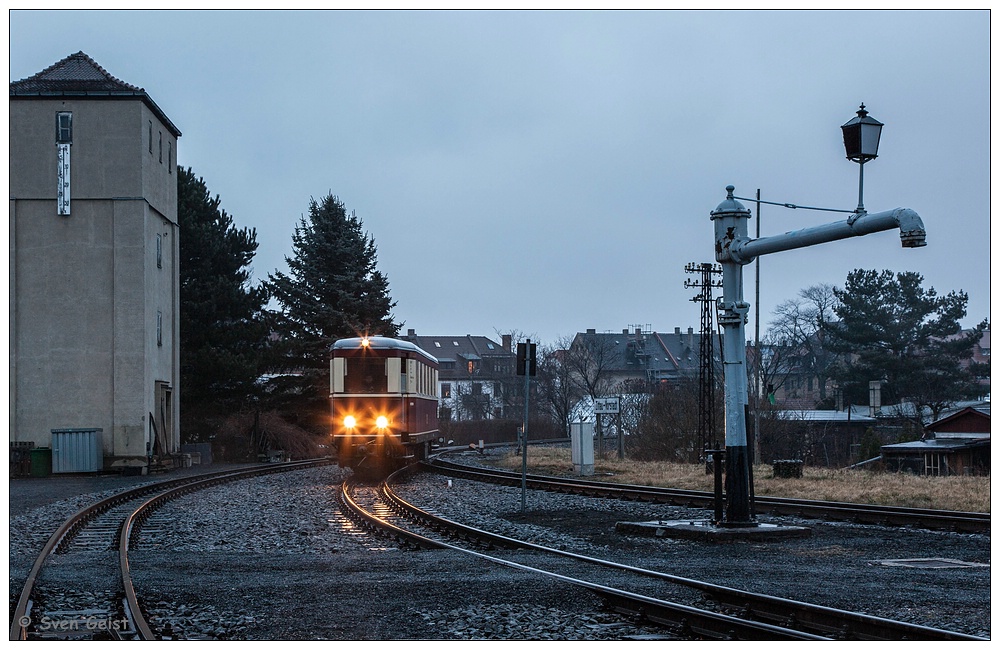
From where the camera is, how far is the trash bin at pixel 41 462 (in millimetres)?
32375

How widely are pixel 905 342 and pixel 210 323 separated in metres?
34.7

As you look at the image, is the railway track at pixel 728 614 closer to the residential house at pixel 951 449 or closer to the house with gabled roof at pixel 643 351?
the residential house at pixel 951 449

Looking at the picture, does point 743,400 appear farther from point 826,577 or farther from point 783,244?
point 826,577

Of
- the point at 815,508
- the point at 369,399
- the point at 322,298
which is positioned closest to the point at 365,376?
the point at 369,399

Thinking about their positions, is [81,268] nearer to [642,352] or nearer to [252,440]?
[252,440]

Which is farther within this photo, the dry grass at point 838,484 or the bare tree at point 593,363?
the bare tree at point 593,363

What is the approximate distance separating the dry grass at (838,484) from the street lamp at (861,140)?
7.33m

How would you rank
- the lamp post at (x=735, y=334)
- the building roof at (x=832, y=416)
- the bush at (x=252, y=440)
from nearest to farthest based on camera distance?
the lamp post at (x=735, y=334) → the bush at (x=252, y=440) → the building roof at (x=832, y=416)

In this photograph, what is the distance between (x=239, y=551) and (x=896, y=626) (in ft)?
27.4

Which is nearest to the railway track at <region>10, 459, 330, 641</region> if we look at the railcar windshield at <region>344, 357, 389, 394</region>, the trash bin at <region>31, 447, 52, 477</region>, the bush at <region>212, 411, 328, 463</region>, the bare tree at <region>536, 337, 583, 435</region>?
the railcar windshield at <region>344, 357, 389, 394</region>

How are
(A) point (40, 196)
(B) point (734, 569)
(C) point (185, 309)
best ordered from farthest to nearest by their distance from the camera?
(C) point (185, 309)
(A) point (40, 196)
(B) point (734, 569)

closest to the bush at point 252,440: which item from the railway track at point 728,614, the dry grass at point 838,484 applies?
the dry grass at point 838,484

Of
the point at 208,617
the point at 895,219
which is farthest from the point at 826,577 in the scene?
the point at 208,617

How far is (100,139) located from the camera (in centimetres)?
3388
